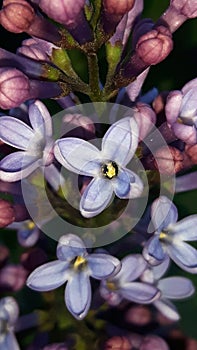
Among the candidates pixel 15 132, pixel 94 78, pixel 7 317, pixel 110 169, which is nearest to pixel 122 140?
pixel 110 169

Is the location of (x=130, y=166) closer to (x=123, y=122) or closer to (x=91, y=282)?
(x=123, y=122)

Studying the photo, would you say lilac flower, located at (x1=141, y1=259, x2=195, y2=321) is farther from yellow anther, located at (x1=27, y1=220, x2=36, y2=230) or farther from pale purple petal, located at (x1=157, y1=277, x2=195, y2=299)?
yellow anther, located at (x1=27, y1=220, x2=36, y2=230)

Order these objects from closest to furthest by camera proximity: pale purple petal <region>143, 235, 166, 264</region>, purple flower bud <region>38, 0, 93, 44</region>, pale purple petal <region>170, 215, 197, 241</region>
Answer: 1. purple flower bud <region>38, 0, 93, 44</region>
2. pale purple petal <region>143, 235, 166, 264</region>
3. pale purple petal <region>170, 215, 197, 241</region>

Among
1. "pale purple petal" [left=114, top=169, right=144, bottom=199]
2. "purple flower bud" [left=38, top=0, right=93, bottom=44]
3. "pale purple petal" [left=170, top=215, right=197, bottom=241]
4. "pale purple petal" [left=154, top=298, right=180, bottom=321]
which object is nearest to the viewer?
"purple flower bud" [left=38, top=0, right=93, bottom=44]

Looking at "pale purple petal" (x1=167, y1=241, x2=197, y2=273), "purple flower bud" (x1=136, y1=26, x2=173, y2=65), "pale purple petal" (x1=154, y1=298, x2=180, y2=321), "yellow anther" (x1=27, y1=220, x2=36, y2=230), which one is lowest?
"pale purple petal" (x1=154, y1=298, x2=180, y2=321)

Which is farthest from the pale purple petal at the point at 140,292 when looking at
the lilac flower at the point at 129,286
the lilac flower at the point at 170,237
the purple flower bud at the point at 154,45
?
the purple flower bud at the point at 154,45

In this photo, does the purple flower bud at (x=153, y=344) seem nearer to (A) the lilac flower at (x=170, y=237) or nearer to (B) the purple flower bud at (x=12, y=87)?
(A) the lilac flower at (x=170, y=237)

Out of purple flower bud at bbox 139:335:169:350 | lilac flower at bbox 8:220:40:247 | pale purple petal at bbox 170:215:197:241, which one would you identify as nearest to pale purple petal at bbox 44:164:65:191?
lilac flower at bbox 8:220:40:247
